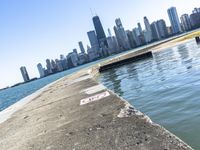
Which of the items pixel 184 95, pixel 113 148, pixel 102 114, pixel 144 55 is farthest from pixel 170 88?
pixel 144 55

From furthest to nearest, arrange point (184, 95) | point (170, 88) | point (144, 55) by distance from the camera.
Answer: point (144, 55)
point (170, 88)
point (184, 95)

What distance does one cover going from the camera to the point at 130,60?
5738 centimetres

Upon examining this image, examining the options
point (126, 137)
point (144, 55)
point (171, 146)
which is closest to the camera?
point (171, 146)

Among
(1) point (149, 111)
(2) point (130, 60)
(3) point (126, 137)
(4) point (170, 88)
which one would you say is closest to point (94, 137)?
(3) point (126, 137)

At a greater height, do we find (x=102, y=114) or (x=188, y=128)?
(x=102, y=114)

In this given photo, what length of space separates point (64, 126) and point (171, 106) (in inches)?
173

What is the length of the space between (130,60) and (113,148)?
170 ft

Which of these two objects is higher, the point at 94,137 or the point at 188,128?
the point at 94,137

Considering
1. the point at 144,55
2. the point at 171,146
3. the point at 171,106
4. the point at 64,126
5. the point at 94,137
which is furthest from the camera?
the point at 144,55

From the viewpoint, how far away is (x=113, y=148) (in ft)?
19.8

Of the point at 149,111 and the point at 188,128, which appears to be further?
the point at 149,111

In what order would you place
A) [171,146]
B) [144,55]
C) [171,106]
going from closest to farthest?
1. [171,146]
2. [171,106]
3. [144,55]

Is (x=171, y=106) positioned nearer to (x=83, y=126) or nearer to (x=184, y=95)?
(x=184, y=95)

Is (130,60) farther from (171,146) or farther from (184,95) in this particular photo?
(171,146)
